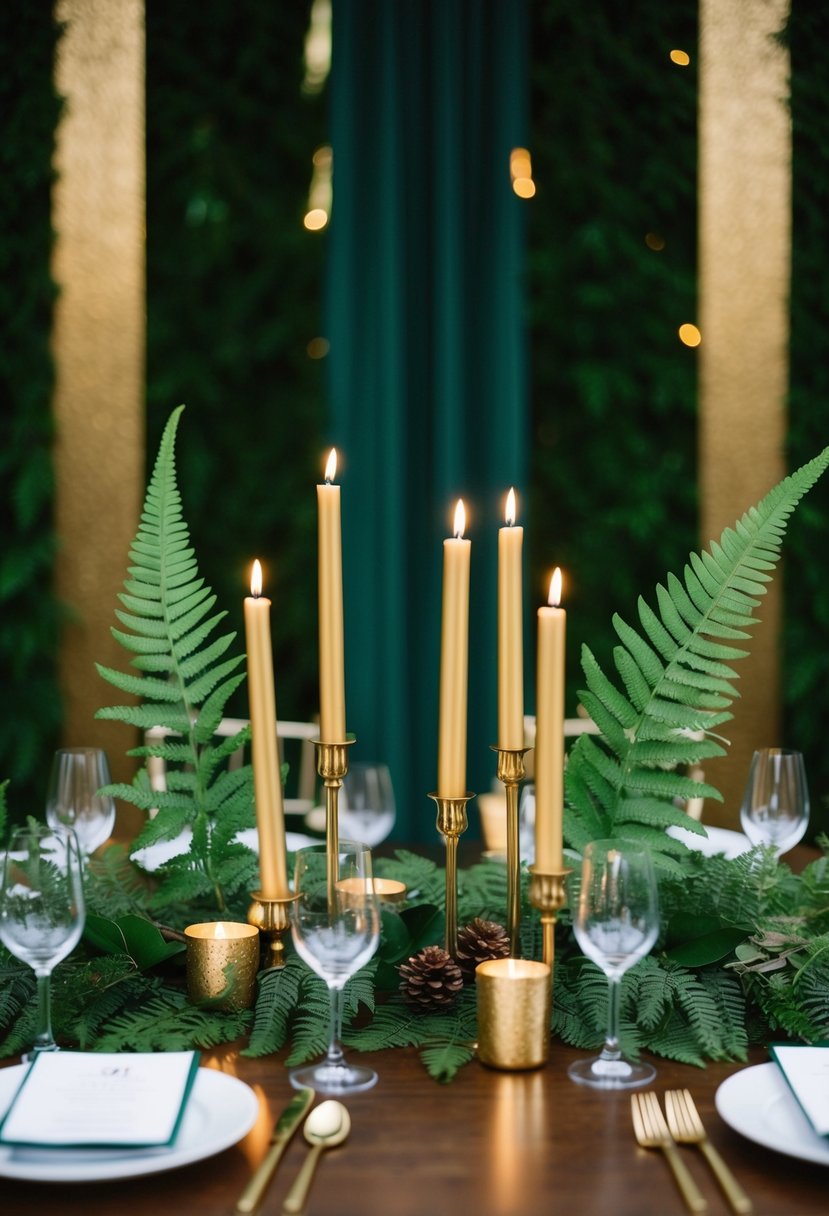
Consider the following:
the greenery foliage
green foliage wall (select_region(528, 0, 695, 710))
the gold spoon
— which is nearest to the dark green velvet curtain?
green foliage wall (select_region(528, 0, 695, 710))

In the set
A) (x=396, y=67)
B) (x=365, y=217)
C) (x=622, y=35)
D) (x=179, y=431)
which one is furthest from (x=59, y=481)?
(x=622, y=35)

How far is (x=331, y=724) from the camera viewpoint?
98 centimetres

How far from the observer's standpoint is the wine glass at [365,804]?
1.62 metres

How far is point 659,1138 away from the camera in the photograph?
0.80 metres

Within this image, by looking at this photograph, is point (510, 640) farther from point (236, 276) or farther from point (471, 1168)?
point (236, 276)

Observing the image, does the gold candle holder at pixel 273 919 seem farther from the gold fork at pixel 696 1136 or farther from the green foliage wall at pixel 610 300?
the green foliage wall at pixel 610 300

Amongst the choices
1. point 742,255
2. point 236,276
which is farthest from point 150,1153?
point 742,255

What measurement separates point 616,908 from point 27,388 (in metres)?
2.45

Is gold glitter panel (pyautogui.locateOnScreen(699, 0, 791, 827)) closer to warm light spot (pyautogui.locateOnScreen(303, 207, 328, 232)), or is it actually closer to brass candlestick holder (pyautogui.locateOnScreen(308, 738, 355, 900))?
warm light spot (pyautogui.locateOnScreen(303, 207, 328, 232))

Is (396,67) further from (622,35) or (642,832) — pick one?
(642,832)

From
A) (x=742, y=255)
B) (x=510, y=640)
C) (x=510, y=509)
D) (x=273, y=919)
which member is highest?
(x=742, y=255)

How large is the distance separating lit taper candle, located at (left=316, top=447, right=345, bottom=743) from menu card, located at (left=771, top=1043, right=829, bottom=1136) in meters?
0.40

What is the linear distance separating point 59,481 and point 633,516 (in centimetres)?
142

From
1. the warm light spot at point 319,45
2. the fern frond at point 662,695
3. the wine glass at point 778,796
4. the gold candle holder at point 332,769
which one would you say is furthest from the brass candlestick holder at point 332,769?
the warm light spot at point 319,45
